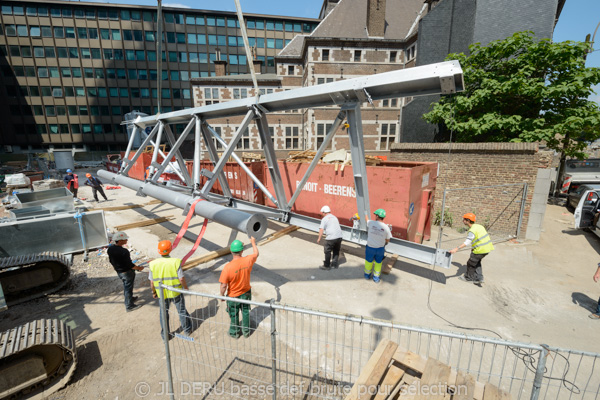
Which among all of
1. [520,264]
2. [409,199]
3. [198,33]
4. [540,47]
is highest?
[198,33]

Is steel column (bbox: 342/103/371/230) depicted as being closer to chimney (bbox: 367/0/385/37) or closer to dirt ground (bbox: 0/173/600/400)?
dirt ground (bbox: 0/173/600/400)

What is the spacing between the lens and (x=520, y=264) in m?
7.44

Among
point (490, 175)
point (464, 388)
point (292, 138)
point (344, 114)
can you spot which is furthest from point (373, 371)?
point (292, 138)

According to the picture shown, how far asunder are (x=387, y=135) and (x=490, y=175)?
16.6 metres

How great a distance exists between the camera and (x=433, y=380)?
8.84ft

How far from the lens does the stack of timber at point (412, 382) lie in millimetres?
2625

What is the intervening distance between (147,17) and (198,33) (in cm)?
844

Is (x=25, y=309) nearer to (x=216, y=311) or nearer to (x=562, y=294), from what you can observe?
(x=216, y=311)

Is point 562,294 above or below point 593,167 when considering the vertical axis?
below

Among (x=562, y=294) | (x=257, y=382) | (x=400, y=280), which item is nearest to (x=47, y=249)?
(x=257, y=382)

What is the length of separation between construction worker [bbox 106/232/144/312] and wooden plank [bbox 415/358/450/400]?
187 inches

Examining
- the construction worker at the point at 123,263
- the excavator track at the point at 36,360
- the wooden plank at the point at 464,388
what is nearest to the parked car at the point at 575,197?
the wooden plank at the point at 464,388

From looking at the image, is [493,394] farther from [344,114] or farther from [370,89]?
[344,114]

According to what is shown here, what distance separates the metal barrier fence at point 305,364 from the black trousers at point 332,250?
2.02 meters
